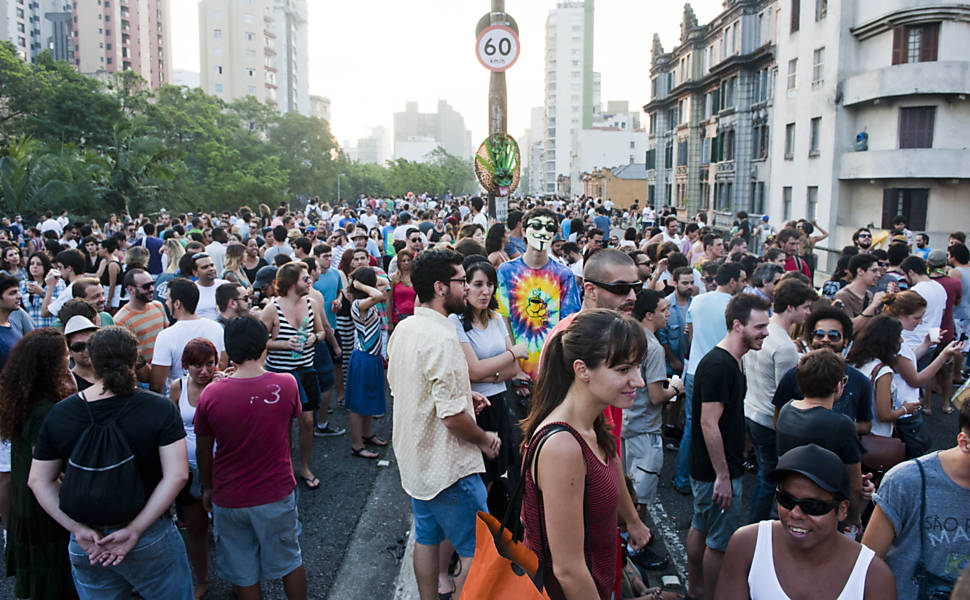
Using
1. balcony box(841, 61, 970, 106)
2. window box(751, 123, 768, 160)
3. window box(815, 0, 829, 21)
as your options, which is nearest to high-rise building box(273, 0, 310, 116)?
window box(751, 123, 768, 160)

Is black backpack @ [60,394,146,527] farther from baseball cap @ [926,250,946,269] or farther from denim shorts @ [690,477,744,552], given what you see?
baseball cap @ [926,250,946,269]

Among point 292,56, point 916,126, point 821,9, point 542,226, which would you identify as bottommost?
point 542,226

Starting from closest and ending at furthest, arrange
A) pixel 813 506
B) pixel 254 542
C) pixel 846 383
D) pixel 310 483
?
pixel 813 506 → pixel 254 542 → pixel 846 383 → pixel 310 483

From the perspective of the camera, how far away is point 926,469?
2.79m

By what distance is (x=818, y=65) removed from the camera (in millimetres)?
30297

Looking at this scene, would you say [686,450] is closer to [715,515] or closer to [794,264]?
[715,515]

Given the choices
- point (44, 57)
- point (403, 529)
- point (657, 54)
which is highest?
point (657, 54)

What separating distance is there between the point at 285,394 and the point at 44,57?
45245 millimetres

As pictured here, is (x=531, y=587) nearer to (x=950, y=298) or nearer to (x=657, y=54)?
(x=950, y=298)

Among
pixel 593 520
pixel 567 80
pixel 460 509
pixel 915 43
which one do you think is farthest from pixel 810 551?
pixel 567 80

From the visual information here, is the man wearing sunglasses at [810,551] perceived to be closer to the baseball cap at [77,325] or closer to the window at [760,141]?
the baseball cap at [77,325]

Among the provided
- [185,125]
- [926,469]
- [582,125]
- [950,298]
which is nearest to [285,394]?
[926,469]

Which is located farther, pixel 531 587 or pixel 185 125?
pixel 185 125

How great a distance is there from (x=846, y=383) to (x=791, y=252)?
6.07 meters
